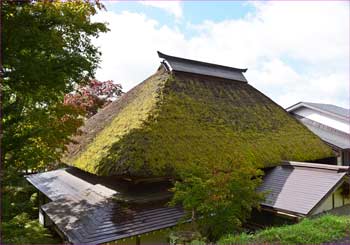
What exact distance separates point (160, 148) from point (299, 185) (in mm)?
4442

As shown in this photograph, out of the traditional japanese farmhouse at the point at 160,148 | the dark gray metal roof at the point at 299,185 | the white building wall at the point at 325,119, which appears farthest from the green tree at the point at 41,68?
the white building wall at the point at 325,119

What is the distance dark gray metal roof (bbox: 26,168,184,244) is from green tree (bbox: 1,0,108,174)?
1692 millimetres

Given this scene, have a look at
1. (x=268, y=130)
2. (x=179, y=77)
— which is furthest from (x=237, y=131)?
(x=179, y=77)

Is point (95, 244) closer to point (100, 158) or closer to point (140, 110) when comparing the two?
point (100, 158)

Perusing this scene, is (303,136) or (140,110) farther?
(303,136)

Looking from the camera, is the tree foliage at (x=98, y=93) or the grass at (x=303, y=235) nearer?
the grass at (x=303, y=235)

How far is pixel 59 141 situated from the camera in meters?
8.03

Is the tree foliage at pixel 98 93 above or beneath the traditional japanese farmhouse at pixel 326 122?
above

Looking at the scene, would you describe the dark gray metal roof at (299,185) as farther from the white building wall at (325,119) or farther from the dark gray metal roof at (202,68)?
the white building wall at (325,119)

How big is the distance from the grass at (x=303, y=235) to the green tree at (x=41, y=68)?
5062 millimetres

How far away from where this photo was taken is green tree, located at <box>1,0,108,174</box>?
224 inches

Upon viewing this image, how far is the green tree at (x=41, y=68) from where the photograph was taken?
18.7 ft

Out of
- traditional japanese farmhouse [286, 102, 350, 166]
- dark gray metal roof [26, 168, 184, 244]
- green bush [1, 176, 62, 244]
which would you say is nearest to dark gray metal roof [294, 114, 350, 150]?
traditional japanese farmhouse [286, 102, 350, 166]

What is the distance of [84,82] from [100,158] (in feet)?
7.06
